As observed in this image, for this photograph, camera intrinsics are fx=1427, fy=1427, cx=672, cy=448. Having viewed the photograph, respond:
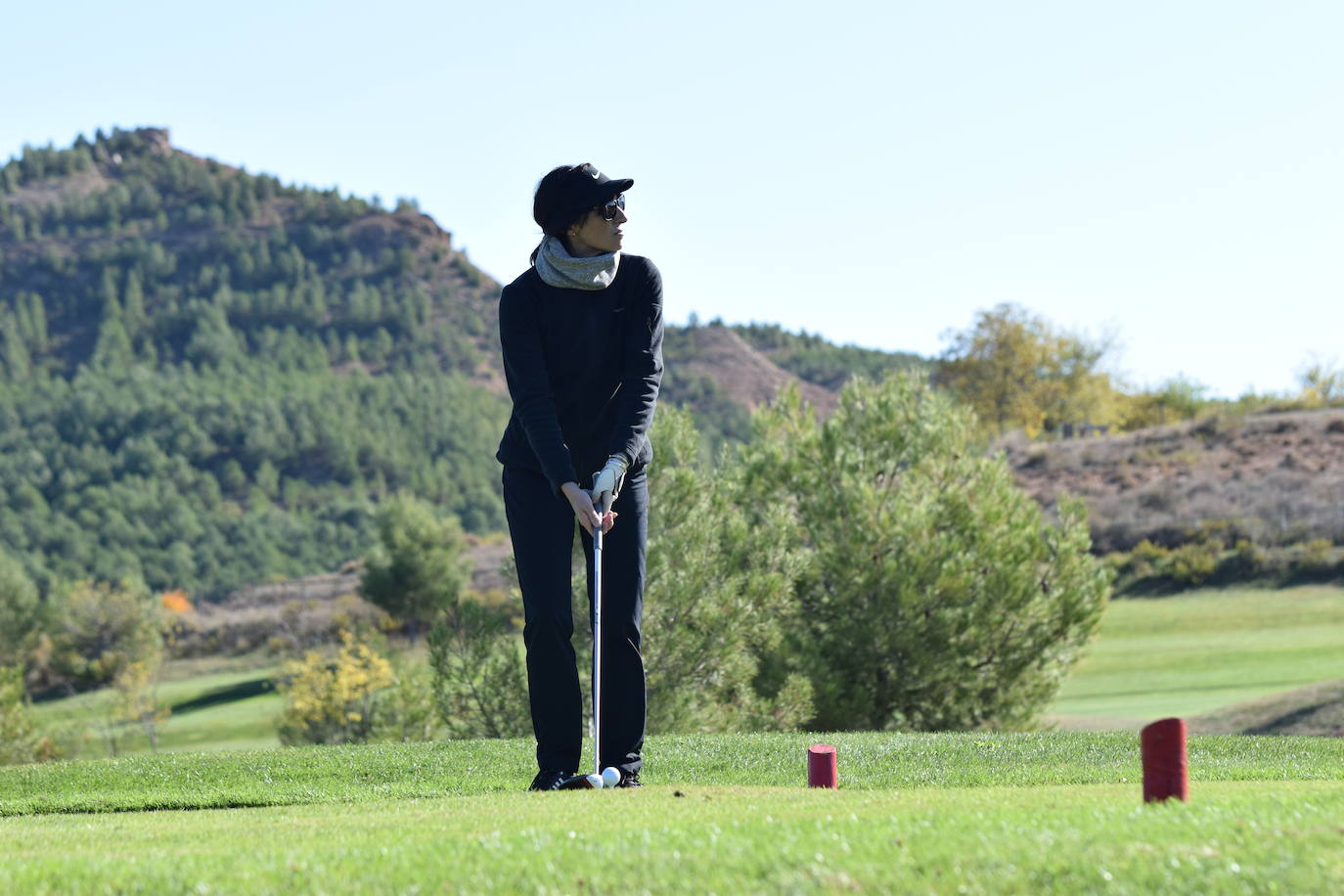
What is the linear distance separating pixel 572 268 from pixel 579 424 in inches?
29.2

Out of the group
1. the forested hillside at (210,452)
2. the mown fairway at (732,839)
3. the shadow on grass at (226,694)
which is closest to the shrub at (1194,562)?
the shadow on grass at (226,694)

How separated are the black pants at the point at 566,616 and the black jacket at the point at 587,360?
209mm

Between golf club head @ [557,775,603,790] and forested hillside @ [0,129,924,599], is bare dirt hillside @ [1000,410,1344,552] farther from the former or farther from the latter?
golf club head @ [557,775,603,790]

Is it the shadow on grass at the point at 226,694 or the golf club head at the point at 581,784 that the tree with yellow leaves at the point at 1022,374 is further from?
the golf club head at the point at 581,784

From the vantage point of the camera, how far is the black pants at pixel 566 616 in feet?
21.7

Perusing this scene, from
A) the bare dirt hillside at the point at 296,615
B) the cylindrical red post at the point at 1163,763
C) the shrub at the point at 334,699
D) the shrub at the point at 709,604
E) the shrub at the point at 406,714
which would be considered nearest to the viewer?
the cylindrical red post at the point at 1163,763

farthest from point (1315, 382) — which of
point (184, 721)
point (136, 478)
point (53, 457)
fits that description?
point (53, 457)

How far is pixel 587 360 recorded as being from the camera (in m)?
6.85

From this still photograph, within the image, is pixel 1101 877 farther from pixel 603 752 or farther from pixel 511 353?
pixel 511 353

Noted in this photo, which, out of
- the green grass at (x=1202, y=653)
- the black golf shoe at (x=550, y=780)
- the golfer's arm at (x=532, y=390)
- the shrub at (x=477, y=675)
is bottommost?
the green grass at (x=1202, y=653)

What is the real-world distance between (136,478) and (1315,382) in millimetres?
110893

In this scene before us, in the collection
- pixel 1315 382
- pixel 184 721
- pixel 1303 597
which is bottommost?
pixel 184 721

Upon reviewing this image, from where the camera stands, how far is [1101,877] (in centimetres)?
384

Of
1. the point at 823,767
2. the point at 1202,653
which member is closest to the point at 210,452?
the point at 1202,653
